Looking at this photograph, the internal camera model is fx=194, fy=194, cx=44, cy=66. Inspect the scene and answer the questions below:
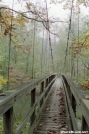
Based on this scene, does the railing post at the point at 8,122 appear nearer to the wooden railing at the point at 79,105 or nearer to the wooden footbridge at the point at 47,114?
the wooden footbridge at the point at 47,114

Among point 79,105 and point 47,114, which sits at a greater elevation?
point 79,105

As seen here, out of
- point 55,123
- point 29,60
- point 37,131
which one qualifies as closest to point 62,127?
point 55,123

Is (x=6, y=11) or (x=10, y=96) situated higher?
(x=6, y=11)

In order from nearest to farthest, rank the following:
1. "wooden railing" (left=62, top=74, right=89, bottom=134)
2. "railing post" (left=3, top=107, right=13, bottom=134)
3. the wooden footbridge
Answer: "wooden railing" (left=62, top=74, right=89, bottom=134)
the wooden footbridge
"railing post" (left=3, top=107, right=13, bottom=134)

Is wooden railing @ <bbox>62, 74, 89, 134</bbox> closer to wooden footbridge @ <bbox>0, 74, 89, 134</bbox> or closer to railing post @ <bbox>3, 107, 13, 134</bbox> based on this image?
Answer: wooden footbridge @ <bbox>0, 74, 89, 134</bbox>

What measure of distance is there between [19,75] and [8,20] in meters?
10.5

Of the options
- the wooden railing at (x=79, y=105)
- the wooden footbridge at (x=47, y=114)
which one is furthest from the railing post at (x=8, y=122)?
the wooden railing at (x=79, y=105)

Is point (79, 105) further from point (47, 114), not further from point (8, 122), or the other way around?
point (47, 114)

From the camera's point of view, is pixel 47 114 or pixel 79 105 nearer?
pixel 79 105

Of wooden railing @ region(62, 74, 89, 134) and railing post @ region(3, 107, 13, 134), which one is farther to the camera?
railing post @ region(3, 107, 13, 134)

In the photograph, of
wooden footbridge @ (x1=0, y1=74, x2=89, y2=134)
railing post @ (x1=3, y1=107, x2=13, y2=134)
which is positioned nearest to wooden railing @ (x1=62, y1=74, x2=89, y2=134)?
wooden footbridge @ (x1=0, y1=74, x2=89, y2=134)

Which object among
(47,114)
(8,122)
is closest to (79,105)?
(8,122)

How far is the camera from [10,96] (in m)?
1.66

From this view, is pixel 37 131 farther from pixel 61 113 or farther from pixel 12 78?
pixel 12 78
